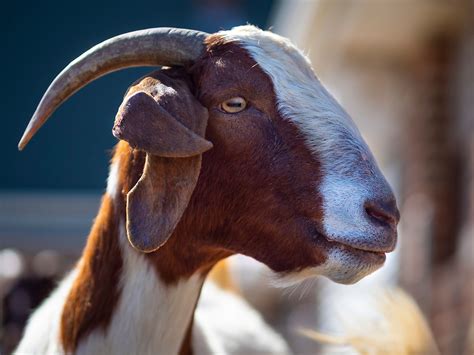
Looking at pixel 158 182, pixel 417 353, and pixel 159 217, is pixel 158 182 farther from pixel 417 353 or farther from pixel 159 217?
pixel 417 353

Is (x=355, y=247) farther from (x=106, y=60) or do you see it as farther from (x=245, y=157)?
(x=106, y=60)

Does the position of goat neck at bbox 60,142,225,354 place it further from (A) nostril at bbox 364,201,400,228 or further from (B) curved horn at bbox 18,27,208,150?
(A) nostril at bbox 364,201,400,228

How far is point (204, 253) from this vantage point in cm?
291

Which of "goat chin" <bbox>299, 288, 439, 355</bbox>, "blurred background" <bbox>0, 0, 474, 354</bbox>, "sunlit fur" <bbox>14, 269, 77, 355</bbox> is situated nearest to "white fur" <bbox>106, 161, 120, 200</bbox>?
"sunlit fur" <bbox>14, 269, 77, 355</bbox>

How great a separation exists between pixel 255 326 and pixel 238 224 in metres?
1.99

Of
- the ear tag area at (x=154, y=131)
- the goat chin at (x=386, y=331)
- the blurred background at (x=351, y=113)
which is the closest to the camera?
the ear tag area at (x=154, y=131)

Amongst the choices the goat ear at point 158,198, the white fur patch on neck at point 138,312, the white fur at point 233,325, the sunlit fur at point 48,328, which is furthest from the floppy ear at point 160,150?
the white fur at point 233,325

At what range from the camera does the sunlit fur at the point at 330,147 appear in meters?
2.64

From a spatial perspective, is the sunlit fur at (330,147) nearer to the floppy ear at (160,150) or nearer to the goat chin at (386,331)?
the floppy ear at (160,150)

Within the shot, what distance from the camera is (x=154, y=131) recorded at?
2.56 metres

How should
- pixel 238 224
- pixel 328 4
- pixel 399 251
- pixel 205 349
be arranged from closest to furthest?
pixel 238 224 < pixel 205 349 < pixel 328 4 < pixel 399 251

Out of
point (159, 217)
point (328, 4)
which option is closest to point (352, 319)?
point (159, 217)

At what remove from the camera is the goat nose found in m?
2.62

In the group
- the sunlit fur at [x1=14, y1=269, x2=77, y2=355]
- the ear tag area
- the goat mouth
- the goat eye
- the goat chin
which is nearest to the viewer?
the ear tag area
